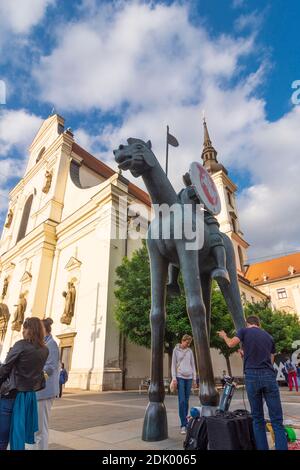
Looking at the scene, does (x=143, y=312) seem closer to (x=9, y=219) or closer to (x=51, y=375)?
(x=51, y=375)

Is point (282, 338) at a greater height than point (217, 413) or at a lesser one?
greater

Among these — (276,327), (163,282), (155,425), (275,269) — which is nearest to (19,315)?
(163,282)

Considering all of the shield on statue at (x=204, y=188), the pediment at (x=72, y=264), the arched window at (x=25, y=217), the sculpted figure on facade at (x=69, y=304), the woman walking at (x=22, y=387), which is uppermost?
the arched window at (x=25, y=217)

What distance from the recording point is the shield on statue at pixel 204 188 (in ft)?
15.3

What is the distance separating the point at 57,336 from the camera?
60.2ft

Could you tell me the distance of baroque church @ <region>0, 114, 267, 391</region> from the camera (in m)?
15.7

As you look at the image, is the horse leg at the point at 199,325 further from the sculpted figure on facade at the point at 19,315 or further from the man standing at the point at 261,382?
the sculpted figure on facade at the point at 19,315

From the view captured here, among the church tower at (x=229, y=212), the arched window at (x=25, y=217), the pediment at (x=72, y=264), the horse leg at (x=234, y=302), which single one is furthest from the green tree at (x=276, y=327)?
the horse leg at (x=234, y=302)

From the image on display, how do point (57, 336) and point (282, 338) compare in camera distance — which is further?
point (282, 338)

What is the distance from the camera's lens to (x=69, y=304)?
59.1 feet

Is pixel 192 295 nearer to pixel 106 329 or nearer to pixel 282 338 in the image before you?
pixel 106 329

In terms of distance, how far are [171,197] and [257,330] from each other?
228cm

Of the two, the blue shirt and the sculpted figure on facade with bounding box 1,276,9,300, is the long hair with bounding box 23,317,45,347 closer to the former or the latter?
the blue shirt
